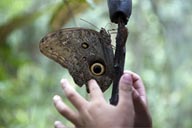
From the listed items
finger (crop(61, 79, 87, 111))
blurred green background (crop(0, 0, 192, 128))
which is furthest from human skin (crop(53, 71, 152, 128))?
blurred green background (crop(0, 0, 192, 128))

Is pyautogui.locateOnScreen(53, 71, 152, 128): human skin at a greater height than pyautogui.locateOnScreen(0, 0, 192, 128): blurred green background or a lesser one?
lesser

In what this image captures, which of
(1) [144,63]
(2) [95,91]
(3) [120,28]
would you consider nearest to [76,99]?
(2) [95,91]

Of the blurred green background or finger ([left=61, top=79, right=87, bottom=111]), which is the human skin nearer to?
finger ([left=61, top=79, right=87, bottom=111])

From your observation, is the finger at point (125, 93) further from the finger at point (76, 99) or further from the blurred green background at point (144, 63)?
the blurred green background at point (144, 63)

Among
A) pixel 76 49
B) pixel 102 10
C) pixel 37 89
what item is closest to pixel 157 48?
pixel 102 10

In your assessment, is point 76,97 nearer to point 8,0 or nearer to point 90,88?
point 90,88

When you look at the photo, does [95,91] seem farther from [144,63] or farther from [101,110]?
[144,63]
